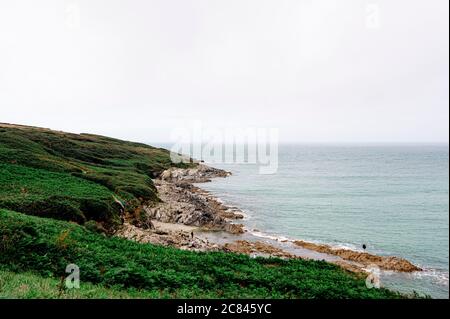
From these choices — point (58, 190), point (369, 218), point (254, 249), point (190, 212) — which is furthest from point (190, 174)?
point (58, 190)

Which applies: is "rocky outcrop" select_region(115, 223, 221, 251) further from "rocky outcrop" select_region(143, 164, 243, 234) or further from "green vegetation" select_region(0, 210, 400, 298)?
"rocky outcrop" select_region(143, 164, 243, 234)

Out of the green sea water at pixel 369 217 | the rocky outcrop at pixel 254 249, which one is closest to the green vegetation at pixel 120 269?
the rocky outcrop at pixel 254 249

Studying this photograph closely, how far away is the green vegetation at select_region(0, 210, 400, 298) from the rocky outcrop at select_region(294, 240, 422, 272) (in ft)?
41.9

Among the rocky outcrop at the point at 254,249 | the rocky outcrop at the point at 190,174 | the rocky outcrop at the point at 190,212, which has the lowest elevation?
the rocky outcrop at the point at 254,249

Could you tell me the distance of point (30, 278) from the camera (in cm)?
1248

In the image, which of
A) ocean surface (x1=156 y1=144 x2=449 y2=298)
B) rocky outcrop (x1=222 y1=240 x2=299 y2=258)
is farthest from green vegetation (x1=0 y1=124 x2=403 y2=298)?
ocean surface (x1=156 y1=144 x2=449 y2=298)

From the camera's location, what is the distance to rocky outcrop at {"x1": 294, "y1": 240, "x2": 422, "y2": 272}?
3041 cm

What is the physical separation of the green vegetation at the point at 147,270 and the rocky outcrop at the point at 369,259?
12762mm

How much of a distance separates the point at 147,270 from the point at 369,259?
2525cm

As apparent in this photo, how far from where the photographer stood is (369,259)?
3231cm

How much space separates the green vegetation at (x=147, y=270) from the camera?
545 inches

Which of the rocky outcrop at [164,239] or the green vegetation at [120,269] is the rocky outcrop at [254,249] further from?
the green vegetation at [120,269]

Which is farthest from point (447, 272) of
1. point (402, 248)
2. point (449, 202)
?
point (449, 202)

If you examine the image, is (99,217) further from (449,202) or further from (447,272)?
(449,202)
